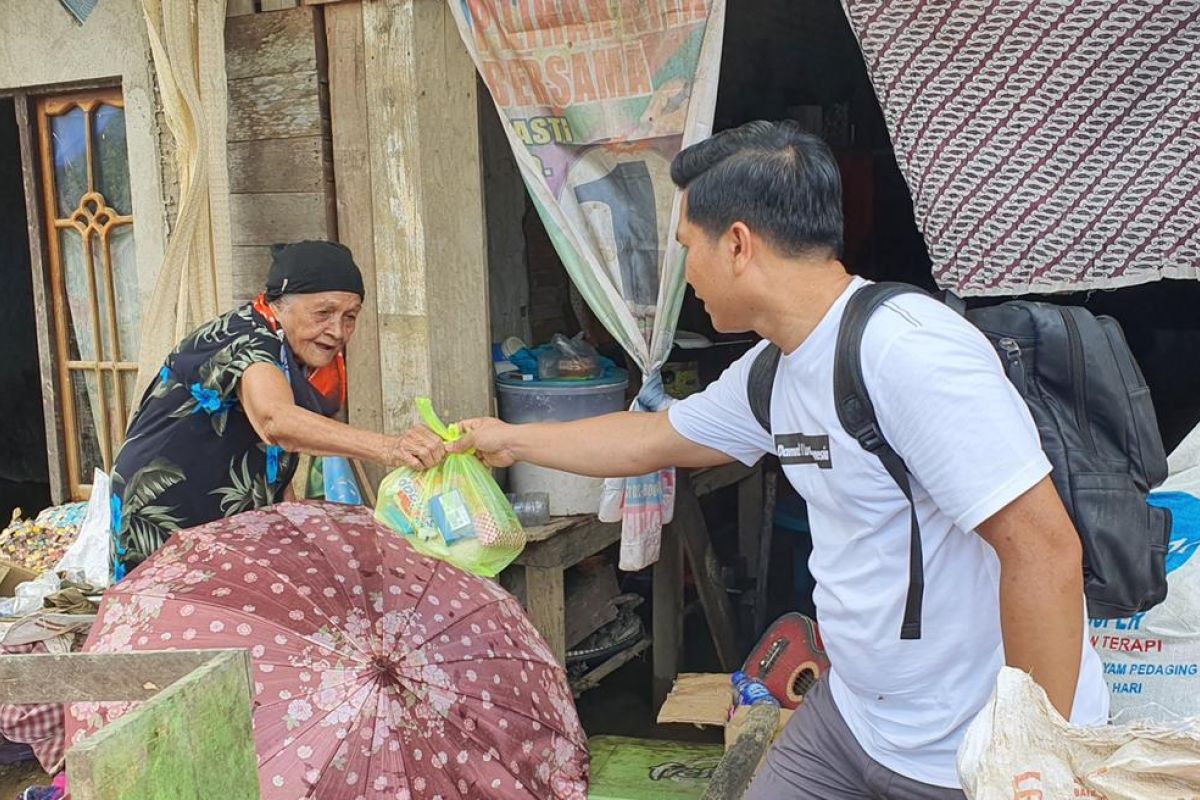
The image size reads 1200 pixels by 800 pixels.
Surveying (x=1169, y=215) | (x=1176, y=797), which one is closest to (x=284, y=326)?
(x=1169, y=215)

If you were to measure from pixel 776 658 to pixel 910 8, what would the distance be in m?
2.08

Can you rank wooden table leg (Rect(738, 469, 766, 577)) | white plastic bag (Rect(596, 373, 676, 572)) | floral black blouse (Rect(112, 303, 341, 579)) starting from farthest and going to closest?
wooden table leg (Rect(738, 469, 766, 577)), white plastic bag (Rect(596, 373, 676, 572)), floral black blouse (Rect(112, 303, 341, 579))

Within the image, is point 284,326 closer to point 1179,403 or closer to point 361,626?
point 361,626

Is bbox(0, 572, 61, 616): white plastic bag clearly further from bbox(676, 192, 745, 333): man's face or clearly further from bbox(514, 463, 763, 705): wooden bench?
bbox(676, 192, 745, 333): man's face

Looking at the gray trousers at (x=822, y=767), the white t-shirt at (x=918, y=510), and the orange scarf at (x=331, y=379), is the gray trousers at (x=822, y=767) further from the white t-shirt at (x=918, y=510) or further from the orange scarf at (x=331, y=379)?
the orange scarf at (x=331, y=379)

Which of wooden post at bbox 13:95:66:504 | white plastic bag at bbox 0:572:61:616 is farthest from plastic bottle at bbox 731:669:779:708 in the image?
wooden post at bbox 13:95:66:504

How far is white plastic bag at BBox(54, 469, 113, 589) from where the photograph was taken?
13.9 feet

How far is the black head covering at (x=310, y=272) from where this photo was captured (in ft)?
9.94

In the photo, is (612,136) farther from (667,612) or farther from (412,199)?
(667,612)

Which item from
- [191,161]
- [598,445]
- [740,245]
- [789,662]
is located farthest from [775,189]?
[191,161]

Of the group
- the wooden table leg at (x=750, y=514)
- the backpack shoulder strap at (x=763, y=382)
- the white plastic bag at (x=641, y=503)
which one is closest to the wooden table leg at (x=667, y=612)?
the wooden table leg at (x=750, y=514)

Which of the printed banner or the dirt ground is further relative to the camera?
the dirt ground

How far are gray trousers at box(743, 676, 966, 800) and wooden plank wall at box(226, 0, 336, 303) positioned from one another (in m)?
2.45

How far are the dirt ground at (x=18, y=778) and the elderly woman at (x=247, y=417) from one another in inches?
50.5
